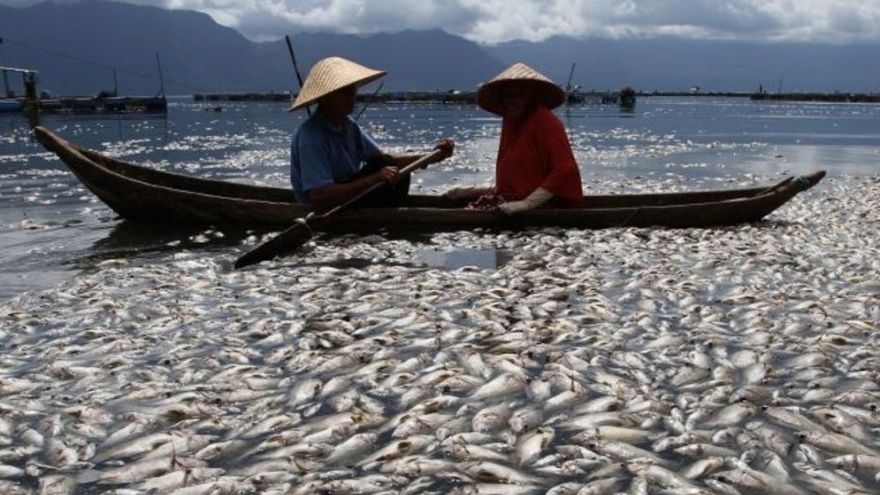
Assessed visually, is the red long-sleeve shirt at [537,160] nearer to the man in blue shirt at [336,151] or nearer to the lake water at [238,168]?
the man in blue shirt at [336,151]

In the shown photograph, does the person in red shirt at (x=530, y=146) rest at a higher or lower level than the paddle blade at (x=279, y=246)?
higher

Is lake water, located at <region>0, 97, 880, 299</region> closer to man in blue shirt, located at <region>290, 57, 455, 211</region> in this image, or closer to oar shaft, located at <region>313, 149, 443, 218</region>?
oar shaft, located at <region>313, 149, 443, 218</region>

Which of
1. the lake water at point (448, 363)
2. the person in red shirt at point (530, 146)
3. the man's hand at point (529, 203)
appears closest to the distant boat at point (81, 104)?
the person in red shirt at point (530, 146)

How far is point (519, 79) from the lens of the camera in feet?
36.3

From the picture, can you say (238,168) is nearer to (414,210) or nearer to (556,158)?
(414,210)

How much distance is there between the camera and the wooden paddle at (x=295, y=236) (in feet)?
32.4

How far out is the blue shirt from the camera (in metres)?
10.7

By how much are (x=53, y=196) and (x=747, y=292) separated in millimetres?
15682

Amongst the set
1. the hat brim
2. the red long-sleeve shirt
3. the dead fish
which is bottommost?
the dead fish

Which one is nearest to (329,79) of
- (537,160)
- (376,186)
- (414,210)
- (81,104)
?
(376,186)

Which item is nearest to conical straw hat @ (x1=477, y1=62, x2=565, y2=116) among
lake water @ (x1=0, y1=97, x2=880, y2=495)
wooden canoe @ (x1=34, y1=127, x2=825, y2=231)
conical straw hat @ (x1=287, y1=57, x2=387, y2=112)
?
wooden canoe @ (x1=34, y1=127, x2=825, y2=231)

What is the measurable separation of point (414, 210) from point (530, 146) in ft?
6.40

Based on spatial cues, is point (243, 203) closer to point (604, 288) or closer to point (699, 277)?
point (604, 288)

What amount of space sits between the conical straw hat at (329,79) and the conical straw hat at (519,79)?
5.93 feet
